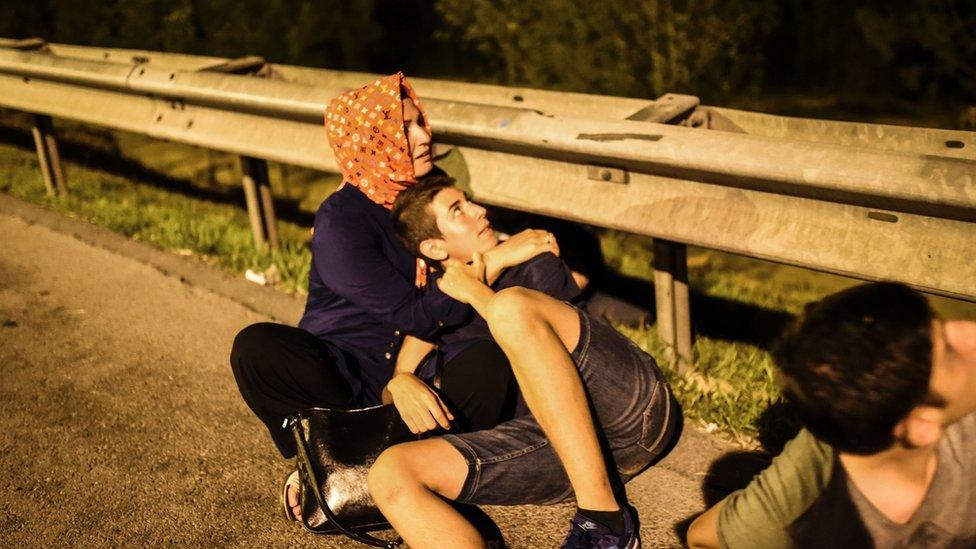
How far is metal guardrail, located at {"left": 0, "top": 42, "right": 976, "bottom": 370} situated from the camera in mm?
2670

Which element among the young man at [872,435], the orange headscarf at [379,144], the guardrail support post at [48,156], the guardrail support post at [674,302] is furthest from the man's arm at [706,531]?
the guardrail support post at [48,156]

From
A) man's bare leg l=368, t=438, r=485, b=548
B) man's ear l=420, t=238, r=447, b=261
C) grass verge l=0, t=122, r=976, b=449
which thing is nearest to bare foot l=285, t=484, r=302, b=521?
man's bare leg l=368, t=438, r=485, b=548

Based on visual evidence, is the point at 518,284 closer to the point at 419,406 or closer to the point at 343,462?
the point at 419,406

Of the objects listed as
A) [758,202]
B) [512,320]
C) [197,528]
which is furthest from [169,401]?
[758,202]

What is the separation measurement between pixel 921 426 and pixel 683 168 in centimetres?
129

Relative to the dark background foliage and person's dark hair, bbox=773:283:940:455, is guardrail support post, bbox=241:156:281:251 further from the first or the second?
person's dark hair, bbox=773:283:940:455

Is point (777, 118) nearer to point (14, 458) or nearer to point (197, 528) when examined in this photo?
point (197, 528)

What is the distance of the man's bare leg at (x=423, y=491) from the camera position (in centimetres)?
266

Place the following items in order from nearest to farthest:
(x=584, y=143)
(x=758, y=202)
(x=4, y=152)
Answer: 1. (x=758, y=202)
2. (x=584, y=143)
3. (x=4, y=152)

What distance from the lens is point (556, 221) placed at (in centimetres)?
426

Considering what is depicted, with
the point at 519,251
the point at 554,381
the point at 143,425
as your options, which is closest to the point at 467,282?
the point at 519,251

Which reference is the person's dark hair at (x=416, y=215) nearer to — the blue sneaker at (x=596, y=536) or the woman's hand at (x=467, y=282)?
the woman's hand at (x=467, y=282)

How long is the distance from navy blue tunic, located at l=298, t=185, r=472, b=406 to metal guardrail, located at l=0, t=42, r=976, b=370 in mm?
487

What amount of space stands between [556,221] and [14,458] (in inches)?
87.9
